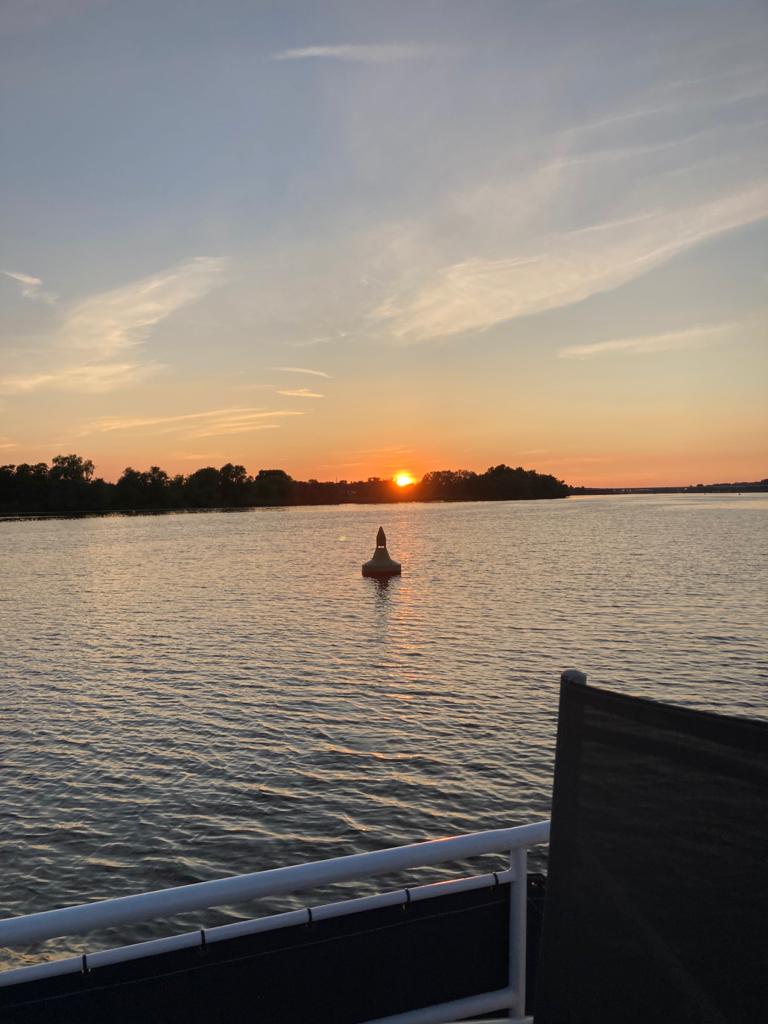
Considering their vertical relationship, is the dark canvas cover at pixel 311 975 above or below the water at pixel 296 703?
above

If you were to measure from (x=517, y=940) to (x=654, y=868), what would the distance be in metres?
1.79

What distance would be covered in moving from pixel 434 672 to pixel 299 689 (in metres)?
4.89

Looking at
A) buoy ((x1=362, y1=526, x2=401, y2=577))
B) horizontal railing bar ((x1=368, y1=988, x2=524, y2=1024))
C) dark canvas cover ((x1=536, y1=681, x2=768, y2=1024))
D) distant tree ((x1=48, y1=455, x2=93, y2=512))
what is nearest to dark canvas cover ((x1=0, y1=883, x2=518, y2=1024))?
horizontal railing bar ((x1=368, y1=988, x2=524, y2=1024))

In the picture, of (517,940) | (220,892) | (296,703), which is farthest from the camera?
(296,703)

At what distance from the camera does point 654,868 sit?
176cm

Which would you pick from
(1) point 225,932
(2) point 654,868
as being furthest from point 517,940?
(2) point 654,868

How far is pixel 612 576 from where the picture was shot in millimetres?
52656

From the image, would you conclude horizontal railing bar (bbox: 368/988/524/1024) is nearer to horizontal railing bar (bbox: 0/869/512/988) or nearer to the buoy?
horizontal railing bar (bbox: 0/869/512/988)

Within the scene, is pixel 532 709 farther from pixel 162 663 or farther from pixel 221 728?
pixel 162 663

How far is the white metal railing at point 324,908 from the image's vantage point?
85.3 inches

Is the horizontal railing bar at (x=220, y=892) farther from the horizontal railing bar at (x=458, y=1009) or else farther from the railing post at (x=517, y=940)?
the horizontal railing bar at (x=458, y=1009)

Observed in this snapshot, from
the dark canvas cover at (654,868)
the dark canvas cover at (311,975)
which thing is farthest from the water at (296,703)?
the dark canvas cover at (654,868)

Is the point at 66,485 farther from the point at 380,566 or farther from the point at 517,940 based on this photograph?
the point at 517,940

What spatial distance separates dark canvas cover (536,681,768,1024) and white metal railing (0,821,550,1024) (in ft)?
1.74
